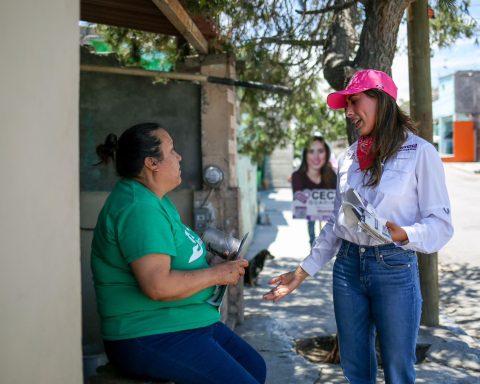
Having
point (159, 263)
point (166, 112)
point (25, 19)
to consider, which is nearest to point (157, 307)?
point (159, 263)

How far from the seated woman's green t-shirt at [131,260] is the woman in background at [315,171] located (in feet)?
20.6

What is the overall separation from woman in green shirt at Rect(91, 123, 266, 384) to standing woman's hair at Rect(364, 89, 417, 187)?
2.69 ft

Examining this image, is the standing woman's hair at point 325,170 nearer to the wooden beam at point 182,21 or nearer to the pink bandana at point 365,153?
the wooden beam at point 182,21

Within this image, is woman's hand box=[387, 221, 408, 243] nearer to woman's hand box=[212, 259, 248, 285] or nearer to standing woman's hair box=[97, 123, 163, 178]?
woman's hand box=[212, 259, 248, 285]

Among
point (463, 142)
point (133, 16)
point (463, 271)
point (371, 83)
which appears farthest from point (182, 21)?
point (463, 142)

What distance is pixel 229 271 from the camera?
8.15 ft

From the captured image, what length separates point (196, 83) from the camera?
17.9 ft

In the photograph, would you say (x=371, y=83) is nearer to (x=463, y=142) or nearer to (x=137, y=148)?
(x=137, y=148)

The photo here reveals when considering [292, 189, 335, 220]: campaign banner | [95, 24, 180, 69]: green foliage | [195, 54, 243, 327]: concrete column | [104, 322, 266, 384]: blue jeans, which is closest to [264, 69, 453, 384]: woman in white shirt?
[104, 322, 266, 384]: blue jeans

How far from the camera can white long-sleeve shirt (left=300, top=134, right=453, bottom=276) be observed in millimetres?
2520

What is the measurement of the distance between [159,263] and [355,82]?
1.35 m

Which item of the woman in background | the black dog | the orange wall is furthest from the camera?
the orange wall

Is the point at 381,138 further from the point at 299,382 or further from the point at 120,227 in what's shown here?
the point at 299,382

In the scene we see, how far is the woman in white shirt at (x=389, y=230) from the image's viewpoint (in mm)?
2557
